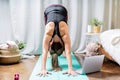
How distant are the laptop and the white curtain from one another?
64.0 inches

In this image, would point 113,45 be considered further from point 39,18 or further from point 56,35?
point 39,18

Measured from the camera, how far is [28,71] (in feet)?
10.2

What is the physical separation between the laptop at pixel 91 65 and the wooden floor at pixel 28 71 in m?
0.08

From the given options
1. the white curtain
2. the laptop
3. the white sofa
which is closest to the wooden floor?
the laptop

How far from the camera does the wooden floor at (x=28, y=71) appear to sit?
2811mm

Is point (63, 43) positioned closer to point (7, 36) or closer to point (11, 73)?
point (11, 73)

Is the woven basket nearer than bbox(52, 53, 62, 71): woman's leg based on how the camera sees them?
No

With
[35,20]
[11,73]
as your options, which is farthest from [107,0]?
[11,73]

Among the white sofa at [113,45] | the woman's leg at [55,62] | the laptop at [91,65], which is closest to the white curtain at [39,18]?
the white sofa at [113,45]

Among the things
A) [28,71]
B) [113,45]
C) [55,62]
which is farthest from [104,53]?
[28,71]

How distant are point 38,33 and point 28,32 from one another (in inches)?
8.5

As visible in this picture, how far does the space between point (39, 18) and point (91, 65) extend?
1.97 m

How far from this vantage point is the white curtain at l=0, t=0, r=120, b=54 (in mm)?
4559

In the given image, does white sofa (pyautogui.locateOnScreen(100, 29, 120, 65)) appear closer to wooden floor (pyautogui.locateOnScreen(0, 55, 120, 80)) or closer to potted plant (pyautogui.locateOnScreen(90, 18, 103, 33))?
wooden floor (pyautogui.locateOnScreen(0, 55, 120, 80))
